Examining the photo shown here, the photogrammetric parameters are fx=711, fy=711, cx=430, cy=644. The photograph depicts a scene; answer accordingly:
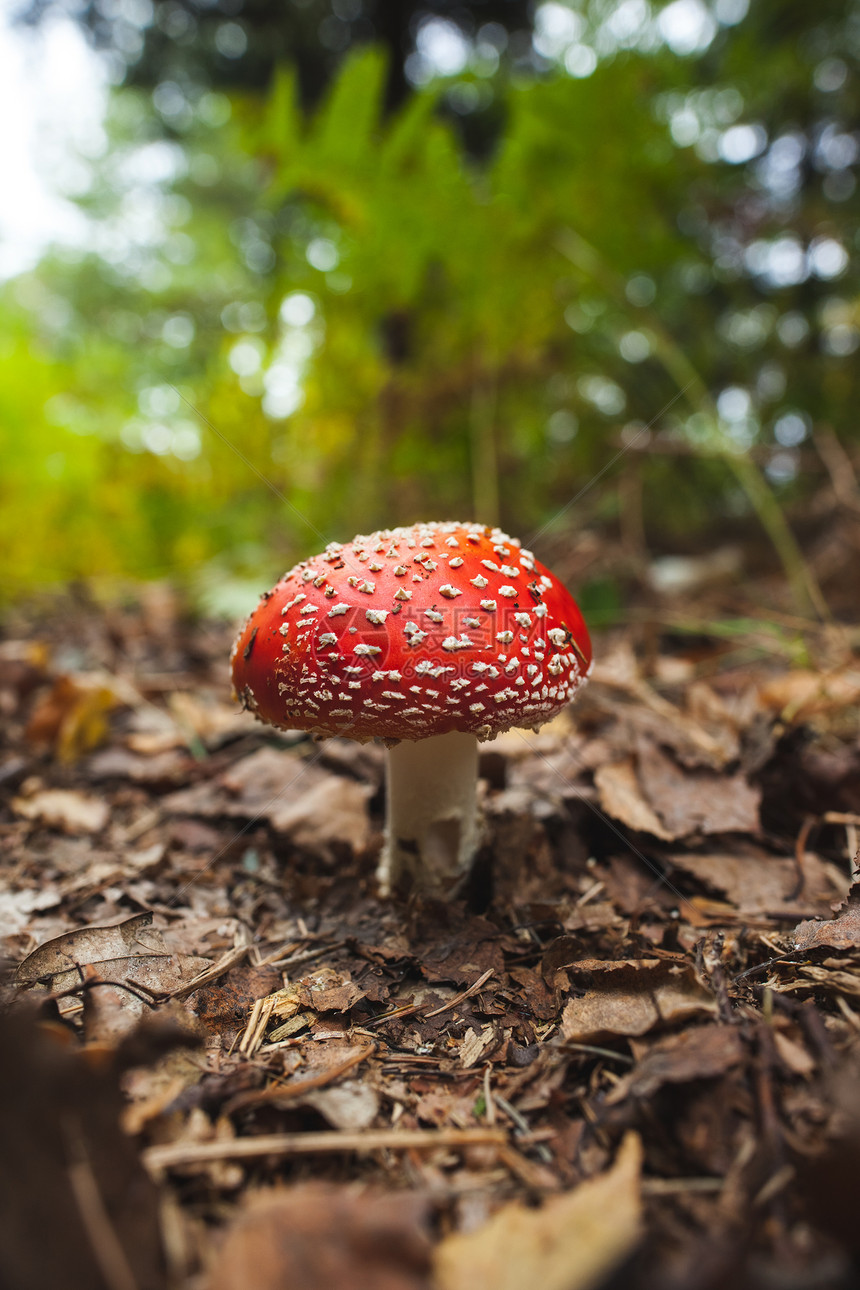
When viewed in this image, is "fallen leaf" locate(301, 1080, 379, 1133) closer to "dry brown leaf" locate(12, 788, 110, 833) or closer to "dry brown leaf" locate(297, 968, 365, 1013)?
"dry brown leaf" locate(297, 968, 365, 1013)

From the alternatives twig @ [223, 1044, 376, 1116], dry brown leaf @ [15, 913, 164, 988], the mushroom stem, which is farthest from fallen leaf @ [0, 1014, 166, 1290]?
the mushroom stem

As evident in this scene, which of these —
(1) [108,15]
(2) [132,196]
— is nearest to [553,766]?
(1) [108,15]

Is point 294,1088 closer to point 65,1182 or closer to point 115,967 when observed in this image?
point 65,1182

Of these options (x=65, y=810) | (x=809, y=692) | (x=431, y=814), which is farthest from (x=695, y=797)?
(x=65, y=810)

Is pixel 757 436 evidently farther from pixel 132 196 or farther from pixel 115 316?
pixel 132 196

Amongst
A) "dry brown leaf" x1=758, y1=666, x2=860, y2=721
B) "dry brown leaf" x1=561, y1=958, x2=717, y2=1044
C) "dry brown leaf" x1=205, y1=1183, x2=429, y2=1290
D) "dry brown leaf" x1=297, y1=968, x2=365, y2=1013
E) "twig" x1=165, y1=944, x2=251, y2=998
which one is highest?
"dry brown leaf" x1=758, y1=666, x2=860, y2=721

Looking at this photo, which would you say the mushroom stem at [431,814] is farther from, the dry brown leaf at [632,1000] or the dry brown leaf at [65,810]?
the dry brown leaf at [65,810]
